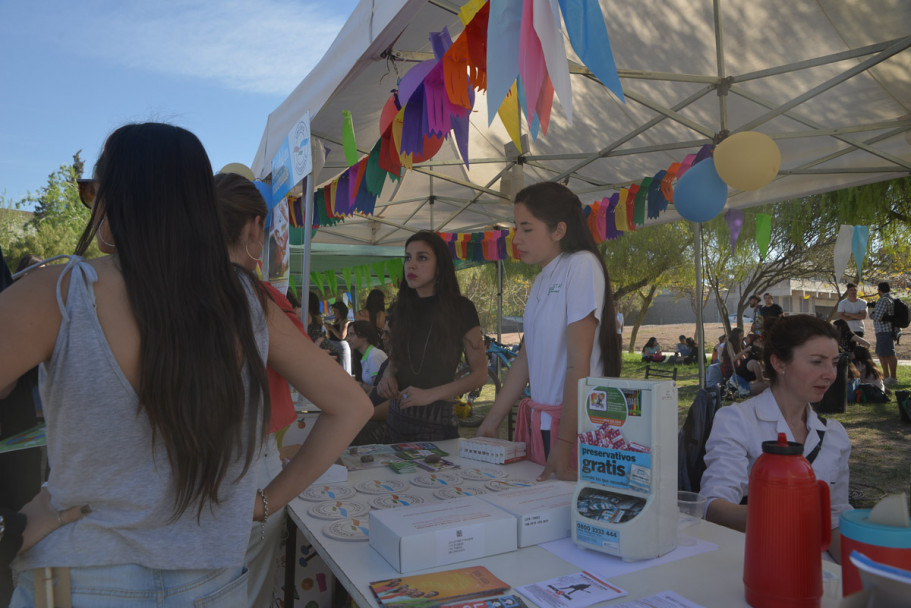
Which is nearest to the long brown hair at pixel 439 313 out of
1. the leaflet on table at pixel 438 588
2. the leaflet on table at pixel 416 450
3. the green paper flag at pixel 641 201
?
the leaflet on table at pixel 416 450

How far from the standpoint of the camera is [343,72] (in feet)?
9.36

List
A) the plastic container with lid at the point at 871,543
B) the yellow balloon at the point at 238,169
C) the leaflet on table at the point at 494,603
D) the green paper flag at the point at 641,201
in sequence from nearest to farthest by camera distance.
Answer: the plastic container with lid at the point at 871,543 < the leaflet on table at the point at 494,603 < the yellow balloon at the point at 238,169 < the green paper flag at the point at 641,201

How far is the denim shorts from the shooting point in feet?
28.9

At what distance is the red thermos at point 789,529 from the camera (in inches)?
34.3

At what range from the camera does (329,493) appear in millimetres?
Result: 1572

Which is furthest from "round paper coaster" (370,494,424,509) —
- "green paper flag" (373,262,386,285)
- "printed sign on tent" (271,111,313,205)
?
"green paper flag" (373,262,386,285)

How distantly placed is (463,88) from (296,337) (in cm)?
168

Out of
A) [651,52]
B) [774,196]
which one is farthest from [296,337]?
[774,196]

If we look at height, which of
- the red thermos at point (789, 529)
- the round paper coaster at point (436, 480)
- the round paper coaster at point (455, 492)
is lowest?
the round paper coaster at point (436, 480)

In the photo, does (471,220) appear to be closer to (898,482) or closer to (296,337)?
(898,482)

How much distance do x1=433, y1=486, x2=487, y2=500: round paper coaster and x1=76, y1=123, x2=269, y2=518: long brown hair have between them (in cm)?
73

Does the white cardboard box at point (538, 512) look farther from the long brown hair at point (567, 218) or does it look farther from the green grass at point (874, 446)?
the green grass at point (874, 446)

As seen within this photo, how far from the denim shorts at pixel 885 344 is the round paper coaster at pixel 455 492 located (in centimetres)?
978

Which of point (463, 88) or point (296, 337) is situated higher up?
point (463, 88)
